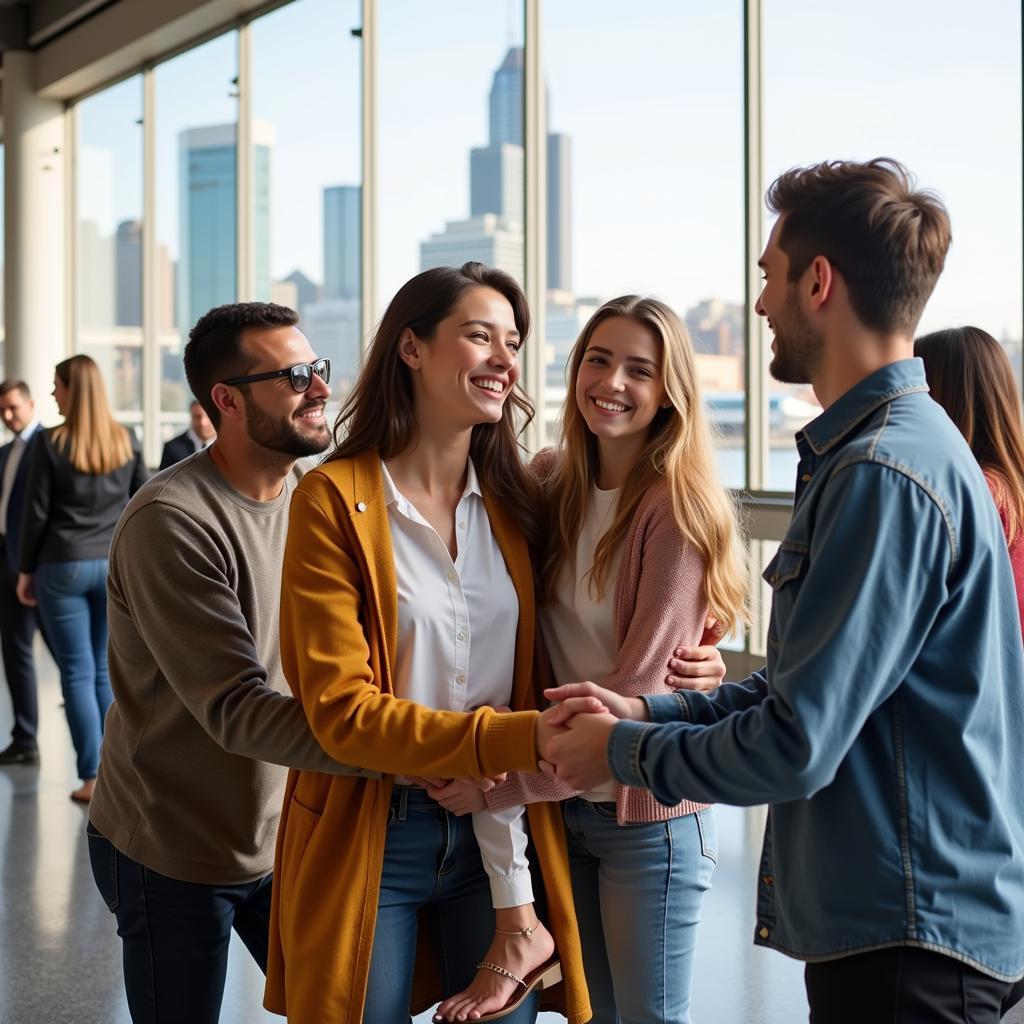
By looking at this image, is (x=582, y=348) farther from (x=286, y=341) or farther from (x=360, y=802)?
(x=360, y=802)

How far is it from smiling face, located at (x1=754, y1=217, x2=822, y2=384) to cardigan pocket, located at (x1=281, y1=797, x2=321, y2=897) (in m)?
0.94

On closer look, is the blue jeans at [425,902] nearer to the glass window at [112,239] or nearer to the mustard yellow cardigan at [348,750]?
the mustard yellow cardigan at [348,750]

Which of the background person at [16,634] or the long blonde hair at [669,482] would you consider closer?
the long blonde hair at [669,482]

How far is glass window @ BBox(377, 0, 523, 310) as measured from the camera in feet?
23.6

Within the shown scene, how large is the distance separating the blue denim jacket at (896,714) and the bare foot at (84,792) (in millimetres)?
4263

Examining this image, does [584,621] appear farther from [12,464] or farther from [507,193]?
[507,193]

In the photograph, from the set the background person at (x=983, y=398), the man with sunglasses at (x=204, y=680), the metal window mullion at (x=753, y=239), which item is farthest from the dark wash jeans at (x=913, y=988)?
the metal window mullion at (x=753, y=239)

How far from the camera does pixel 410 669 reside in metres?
1.90

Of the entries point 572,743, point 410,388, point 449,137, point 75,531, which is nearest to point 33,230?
point 449,137

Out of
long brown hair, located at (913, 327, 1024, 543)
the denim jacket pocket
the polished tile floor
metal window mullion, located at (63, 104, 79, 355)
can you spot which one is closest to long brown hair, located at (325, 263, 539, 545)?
the denim jacket pocket

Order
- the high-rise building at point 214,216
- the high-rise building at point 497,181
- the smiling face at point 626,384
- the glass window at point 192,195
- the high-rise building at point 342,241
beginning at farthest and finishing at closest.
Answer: the glass window at point 192,195
the high-rise building at point 214,216
the high-rise building at point 342,241
the high-rise building at point 497,181
the smiling face at point 626,384

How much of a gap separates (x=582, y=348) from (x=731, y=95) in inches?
166

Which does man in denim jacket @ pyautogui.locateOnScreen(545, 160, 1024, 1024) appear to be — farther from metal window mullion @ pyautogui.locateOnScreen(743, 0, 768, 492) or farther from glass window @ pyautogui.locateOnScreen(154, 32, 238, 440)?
glass window @ pyautogui.locateOnScreen(154, 32, 238, 440)

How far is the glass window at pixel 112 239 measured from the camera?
11.6m
